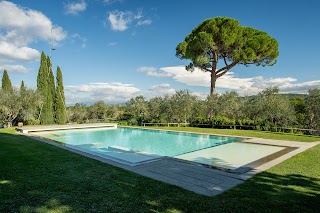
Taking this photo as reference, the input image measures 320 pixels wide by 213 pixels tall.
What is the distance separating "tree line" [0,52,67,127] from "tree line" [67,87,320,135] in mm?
3850

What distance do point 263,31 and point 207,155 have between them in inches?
610

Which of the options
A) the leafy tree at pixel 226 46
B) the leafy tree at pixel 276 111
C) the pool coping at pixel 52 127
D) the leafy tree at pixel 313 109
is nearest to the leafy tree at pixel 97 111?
the pool coping at pixel 52 127

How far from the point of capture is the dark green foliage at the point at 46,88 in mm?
19672

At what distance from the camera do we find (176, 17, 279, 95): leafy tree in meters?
17.5

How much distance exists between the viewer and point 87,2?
45.0ft

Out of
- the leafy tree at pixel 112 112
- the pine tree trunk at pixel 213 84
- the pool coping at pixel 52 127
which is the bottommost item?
the pool coping at pixel 52 127

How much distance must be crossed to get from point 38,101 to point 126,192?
18330 millimetres

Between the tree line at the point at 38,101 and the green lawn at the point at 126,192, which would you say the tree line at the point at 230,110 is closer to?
the tree line at the point at 38,101

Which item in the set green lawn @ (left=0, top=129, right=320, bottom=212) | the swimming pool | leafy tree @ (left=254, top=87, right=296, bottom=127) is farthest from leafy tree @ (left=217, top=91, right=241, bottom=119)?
green lawn @ (left=0, top=129, right=320, bottom=212)

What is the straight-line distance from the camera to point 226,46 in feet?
58.5

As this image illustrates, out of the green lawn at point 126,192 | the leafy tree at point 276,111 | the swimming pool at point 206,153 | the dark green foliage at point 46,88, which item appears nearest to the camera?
the green lawn at point 126,192

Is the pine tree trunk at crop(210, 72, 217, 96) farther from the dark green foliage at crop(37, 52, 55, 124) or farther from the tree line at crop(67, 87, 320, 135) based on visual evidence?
the dark green foliage at crop(37, 52, 55, 124)

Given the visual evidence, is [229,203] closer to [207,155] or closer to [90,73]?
[207,155]

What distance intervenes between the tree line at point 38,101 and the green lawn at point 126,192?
47.5ft
